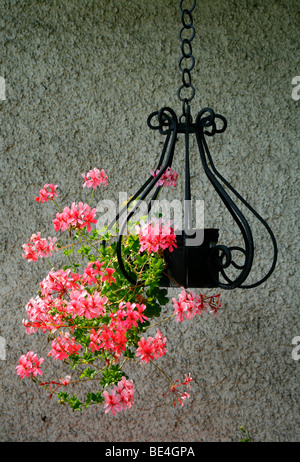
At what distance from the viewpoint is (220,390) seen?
5.39ft

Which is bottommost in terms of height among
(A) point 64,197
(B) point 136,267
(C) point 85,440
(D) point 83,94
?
(C) point 85,440

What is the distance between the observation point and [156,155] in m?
1.71

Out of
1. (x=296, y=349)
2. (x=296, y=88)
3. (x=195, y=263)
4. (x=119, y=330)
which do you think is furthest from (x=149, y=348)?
(x=296, y=88)

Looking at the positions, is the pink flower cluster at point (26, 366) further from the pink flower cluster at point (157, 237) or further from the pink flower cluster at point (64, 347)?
the pink flower cluster at point (157, 237)

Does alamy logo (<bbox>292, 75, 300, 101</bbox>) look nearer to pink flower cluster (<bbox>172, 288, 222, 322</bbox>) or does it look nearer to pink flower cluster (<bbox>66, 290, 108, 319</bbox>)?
pink flower cluster (<bbox>172, 288, 222, 322</bbox>)

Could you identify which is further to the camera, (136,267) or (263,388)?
(263,388)

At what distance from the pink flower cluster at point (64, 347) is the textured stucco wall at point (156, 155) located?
0.66 meters

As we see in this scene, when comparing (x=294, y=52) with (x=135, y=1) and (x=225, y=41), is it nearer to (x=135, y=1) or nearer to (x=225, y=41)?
(x=225, y=41)

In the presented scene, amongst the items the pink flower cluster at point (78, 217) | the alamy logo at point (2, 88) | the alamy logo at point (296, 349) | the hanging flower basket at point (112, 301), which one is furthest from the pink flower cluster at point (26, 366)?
the alamy logo at point (2, 88)

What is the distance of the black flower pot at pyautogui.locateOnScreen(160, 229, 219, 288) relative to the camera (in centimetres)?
95

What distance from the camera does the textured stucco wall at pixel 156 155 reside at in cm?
165

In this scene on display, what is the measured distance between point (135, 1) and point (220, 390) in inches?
62.7

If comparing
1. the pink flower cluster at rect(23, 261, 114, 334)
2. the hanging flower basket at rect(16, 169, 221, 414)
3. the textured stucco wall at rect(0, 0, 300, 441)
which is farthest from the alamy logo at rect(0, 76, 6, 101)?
the pink flower cluster at rect(23, 261, 114, 334)
